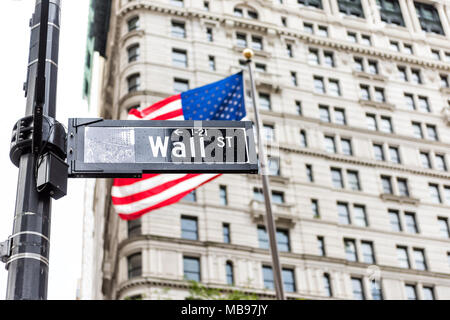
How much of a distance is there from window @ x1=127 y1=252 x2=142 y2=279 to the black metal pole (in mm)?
45537

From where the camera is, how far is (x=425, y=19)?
55.1 feet

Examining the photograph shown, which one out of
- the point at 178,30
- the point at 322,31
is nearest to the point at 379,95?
the point at 322,31

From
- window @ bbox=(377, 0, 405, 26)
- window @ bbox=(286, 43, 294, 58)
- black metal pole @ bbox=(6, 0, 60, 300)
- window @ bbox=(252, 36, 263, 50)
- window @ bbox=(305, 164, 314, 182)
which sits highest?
window @ bbox=(252, 36, 263, 50)

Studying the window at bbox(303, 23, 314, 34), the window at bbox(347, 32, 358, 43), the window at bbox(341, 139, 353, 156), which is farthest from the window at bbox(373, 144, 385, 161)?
the window at bbox(347, 32, 358, 43)

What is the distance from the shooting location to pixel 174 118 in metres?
21.4

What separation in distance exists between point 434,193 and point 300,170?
13521mm

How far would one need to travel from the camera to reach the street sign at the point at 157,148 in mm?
5559

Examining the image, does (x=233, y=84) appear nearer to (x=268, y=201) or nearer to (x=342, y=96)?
(x=268, y=201)

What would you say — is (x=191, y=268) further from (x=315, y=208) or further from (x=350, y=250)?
(x=350, y=250)

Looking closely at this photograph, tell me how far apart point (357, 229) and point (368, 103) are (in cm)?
1206

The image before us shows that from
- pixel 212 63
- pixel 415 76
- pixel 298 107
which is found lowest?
pixel 415 76

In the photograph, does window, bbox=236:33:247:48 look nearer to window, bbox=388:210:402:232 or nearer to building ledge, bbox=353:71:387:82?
building ledge, bbox=353:71:387:82

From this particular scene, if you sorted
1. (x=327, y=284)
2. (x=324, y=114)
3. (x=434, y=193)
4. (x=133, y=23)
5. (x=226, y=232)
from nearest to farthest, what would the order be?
1. (x=434, y=193)
2. (x=226, y=232)
3. (x=327, y=284)
4. (x=324, y=114)
5. (x=133, y=23)

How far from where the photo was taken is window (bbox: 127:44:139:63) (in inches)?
2507
